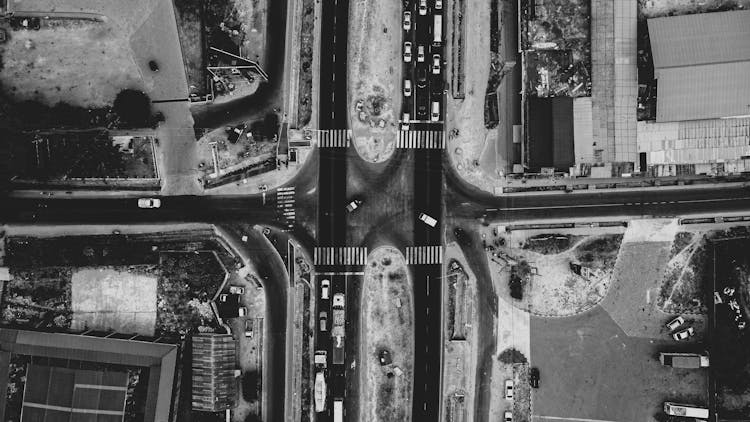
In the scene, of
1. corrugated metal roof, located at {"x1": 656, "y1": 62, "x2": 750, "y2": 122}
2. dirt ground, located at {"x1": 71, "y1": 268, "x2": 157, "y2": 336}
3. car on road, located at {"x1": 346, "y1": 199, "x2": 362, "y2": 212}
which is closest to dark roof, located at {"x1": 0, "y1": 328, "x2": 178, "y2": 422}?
dirt ground, located at {"x1": 71, "y1": 268, "x2": 157, "y2": 336}

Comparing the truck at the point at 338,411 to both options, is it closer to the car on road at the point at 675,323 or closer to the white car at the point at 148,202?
the white car at the point at 148,202

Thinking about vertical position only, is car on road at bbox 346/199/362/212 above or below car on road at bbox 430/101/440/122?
below

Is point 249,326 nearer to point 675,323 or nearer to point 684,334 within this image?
point 675,323

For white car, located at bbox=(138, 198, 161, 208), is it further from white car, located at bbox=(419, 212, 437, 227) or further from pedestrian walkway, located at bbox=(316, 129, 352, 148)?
white car, located at bbox=(419, 212, 437, 227)

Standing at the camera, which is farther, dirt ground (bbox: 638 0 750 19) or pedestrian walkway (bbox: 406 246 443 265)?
pedestrian walkway (bbox: 406 246 443 265)

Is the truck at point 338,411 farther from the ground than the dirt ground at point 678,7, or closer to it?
closer to it

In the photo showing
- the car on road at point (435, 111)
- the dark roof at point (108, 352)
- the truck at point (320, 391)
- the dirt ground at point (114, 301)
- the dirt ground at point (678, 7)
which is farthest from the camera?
the dirt ground at point (114, 301)

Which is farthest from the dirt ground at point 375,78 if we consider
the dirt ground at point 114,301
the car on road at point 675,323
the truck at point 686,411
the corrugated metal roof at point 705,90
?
the truck at point 686,411

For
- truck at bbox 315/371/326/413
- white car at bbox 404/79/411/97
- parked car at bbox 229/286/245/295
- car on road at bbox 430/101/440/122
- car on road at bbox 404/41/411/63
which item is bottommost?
truck at bbox 315/371/326/413
